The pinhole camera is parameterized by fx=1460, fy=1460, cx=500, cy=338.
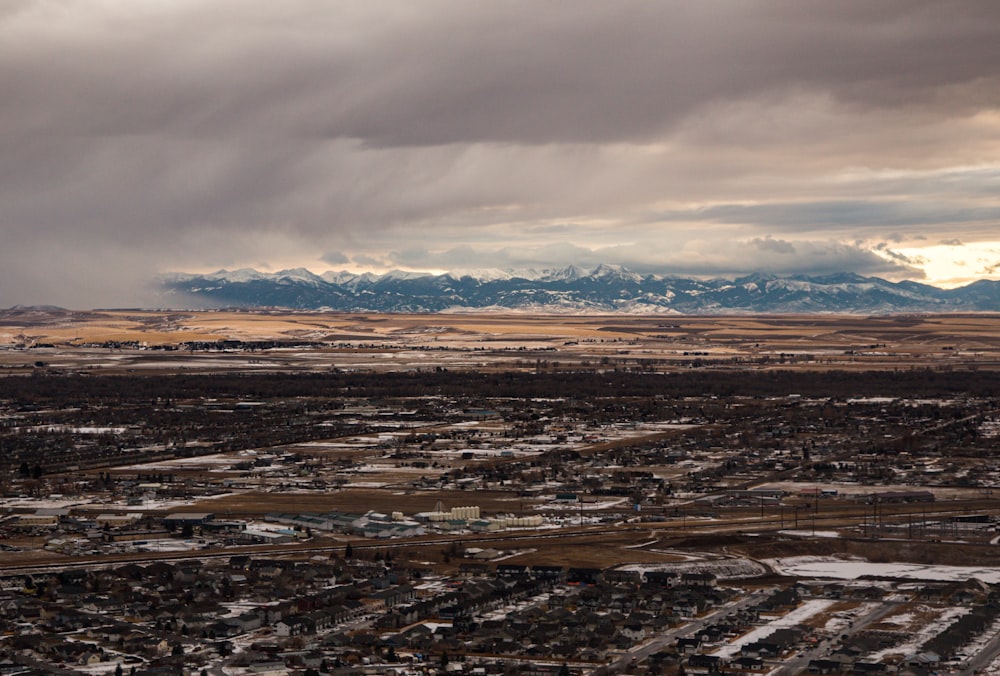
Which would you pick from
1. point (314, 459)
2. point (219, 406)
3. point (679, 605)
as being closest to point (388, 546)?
point (679, 605)

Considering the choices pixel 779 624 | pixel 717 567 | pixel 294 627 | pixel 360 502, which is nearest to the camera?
pixel 294 627

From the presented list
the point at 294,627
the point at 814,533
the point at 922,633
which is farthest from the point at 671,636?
the point at 814,533

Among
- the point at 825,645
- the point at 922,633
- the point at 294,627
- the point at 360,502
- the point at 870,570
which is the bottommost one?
the point at 870,570

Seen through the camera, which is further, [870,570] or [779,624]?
[870,570]

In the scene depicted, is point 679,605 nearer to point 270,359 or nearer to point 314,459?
point 314,459

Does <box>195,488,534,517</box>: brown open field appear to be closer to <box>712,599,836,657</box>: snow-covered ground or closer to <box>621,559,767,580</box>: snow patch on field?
<box>621,559,767,580</box>: snow patch on field

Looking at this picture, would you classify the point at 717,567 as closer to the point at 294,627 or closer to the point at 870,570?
the point at 870,570

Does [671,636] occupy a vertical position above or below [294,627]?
below

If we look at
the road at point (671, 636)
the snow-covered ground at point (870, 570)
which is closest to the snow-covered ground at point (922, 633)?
the road at point (671, 636)

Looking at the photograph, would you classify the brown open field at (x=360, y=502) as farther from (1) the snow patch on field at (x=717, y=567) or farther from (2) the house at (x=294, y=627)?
(2) the house at (x=294, y=627)
